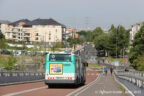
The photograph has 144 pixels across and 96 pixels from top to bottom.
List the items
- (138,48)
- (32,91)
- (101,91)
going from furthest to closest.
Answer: (138,48)
(101,91)
(32,91)

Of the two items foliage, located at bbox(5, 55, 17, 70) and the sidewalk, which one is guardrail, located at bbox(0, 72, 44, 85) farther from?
foliage, located at bbox(5, 55, 17, 70)

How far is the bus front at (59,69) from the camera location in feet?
91.6

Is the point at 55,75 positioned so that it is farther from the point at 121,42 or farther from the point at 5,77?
the point at 121,42

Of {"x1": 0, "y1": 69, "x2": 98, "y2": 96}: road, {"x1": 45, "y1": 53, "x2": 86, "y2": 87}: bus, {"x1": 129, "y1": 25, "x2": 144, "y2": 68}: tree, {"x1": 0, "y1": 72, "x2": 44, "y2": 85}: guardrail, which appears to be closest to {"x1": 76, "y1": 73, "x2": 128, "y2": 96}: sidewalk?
{"x1": 0, "y1": 69, "x2": 98, "y2": 96}: road

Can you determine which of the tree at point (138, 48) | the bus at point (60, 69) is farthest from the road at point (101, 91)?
the tree at point (138, 48)

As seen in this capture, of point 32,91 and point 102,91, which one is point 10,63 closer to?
point 102,91

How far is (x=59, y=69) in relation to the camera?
28.2 meters

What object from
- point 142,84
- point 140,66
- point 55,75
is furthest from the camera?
point 140,66

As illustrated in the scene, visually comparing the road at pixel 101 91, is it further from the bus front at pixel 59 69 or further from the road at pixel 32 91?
the bus front at pixel 59 69

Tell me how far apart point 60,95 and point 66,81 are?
7.41m

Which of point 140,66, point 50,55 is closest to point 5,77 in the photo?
point 50,55

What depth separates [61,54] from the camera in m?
28.4

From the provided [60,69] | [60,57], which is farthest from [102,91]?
[60,57]

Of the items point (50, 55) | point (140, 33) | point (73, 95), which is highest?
point (140, 33)
